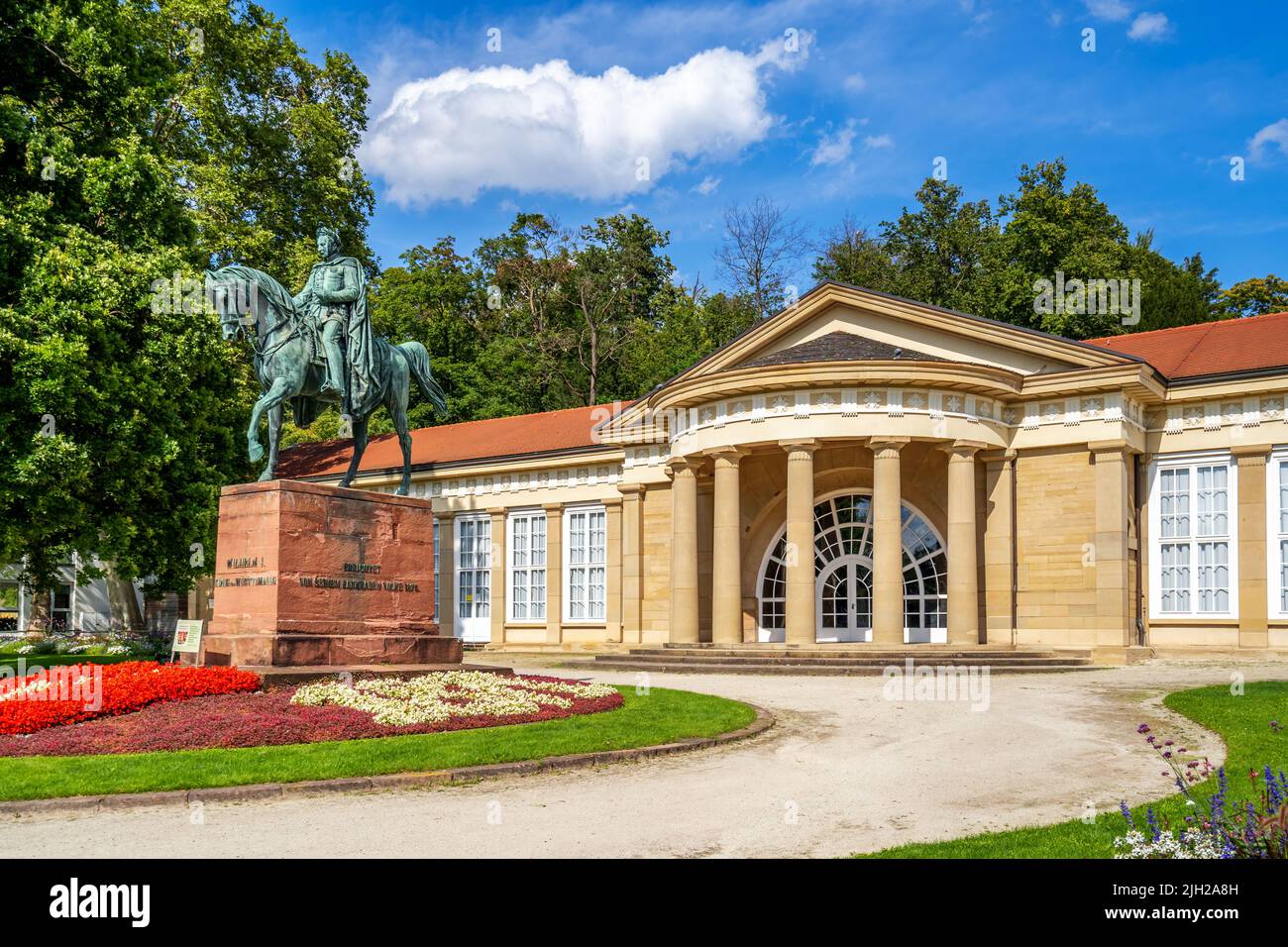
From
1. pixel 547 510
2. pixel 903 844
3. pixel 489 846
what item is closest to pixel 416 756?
pixel 489 846

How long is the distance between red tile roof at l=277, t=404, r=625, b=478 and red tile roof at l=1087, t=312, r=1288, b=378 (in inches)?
654

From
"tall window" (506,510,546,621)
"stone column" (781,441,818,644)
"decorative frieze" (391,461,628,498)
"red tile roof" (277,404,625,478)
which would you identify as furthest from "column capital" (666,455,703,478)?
"tall window" (506,510,546,621)

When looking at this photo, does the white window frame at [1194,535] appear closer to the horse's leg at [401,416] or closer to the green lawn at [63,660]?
the horse's leg at [401,416]

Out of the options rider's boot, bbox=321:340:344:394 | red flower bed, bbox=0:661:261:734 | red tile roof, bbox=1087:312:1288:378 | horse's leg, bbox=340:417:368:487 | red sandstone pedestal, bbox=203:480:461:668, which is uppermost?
red tile roof, bbox=1087:312:1288:378

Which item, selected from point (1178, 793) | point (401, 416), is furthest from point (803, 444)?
point (1178, 793)

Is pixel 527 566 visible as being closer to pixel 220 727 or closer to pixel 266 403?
pixel 266 403

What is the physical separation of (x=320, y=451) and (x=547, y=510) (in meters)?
13.0

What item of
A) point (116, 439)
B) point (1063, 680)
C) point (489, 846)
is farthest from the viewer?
point (116, 439)

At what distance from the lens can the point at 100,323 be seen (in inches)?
923

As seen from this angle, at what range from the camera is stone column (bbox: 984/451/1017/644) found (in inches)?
1132

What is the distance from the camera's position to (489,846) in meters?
8.74

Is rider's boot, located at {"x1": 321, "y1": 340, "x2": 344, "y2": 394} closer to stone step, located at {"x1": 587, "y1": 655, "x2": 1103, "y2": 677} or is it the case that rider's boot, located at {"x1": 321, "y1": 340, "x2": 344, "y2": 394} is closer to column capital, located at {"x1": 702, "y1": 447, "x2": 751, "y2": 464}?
stone step, located at {"x1": 587, "y1": 655, "x2": 1103, "y2": 677}

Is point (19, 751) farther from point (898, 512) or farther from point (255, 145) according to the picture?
point (255, 145)

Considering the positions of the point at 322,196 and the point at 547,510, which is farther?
the point at 322,196
